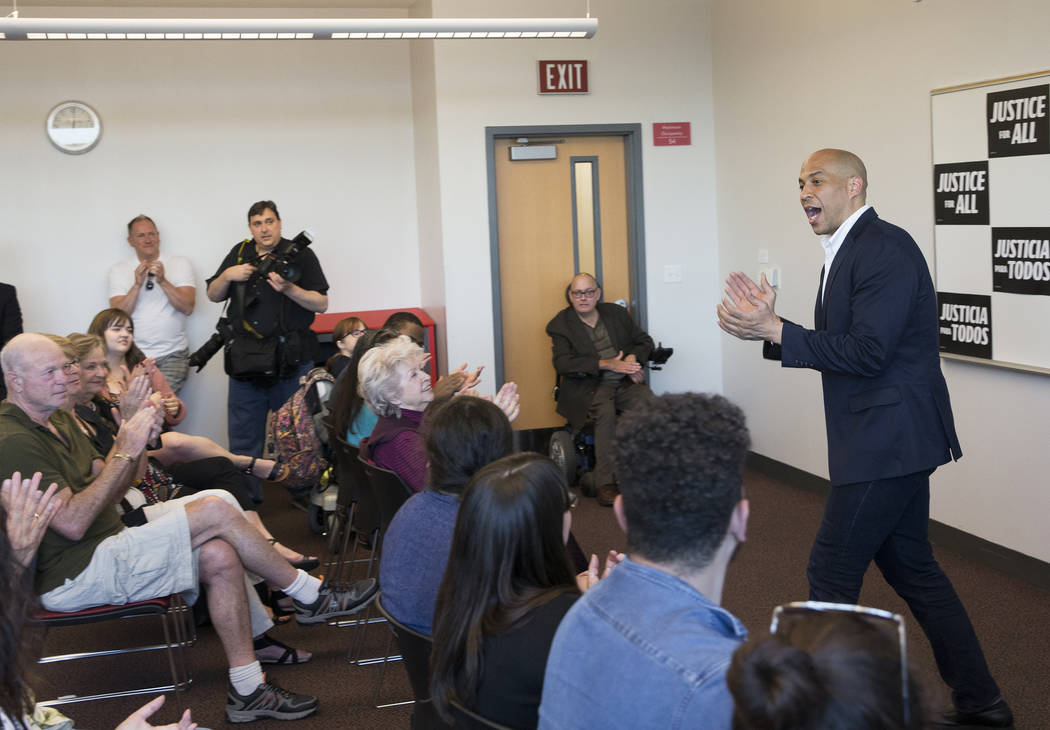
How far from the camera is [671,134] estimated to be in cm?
677

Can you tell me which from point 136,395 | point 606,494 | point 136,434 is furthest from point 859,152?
point 136,434

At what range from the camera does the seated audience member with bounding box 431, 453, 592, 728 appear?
A: 1.68 meters

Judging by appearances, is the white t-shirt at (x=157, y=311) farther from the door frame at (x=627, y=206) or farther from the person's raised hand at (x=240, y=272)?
the door frame at (x=627, y=206)

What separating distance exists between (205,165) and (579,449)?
126 inches

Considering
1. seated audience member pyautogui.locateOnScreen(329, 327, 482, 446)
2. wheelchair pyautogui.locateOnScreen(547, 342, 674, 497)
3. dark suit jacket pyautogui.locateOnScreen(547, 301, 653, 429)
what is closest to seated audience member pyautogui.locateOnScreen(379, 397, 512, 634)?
seated audience member pyautogui.locateOnScreen(329, 327, 482, 446)

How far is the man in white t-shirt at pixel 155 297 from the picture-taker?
6.40 meters

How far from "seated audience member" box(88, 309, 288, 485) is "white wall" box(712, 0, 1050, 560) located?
3146 mm

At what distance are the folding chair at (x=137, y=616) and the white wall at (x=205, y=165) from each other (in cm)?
326

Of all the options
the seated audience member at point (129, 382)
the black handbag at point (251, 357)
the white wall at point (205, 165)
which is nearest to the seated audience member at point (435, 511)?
the seated audience member at point (129, 382)

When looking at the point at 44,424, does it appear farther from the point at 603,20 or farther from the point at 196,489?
the point at 603,20

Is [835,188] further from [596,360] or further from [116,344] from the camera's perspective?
[596,360]

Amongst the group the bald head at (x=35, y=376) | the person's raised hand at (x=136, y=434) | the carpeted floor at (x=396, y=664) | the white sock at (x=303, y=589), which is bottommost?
the carpeted floor at (x=396, y=664)

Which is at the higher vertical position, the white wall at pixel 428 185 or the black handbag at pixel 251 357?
the white wall at pixel 428 185

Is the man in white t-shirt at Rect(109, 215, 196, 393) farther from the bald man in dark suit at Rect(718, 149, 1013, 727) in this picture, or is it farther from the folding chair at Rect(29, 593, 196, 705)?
the bald man in dark suit at Rect(718, 149, 1013, 727)
